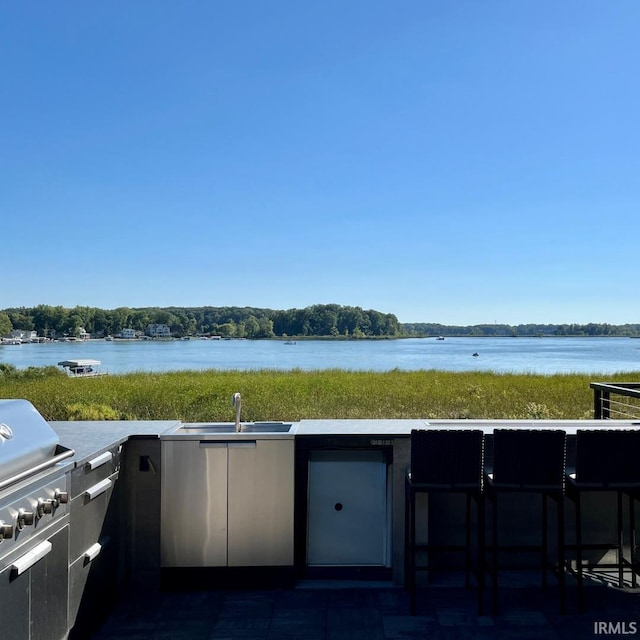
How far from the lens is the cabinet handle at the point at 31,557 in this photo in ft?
5.35

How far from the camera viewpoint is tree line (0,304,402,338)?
61.2 meters

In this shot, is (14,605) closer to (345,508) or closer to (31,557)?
(31,557)

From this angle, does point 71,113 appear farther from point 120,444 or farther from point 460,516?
point 460,516

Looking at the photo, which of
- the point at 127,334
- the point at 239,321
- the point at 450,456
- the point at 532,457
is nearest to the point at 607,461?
the point at 532,457

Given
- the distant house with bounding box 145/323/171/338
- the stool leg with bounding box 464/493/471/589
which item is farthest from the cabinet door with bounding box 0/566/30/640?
the distant house with bounding box 145/323/171/338

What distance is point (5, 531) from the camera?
1.54 metres

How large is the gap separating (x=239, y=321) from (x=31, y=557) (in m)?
68.8

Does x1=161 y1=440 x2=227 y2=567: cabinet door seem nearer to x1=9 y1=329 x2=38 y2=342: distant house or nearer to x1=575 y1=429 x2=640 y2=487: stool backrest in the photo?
x1=575 y1=429 x2=640 y2=487: stool backrest

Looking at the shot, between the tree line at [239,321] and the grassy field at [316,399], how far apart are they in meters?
47.0

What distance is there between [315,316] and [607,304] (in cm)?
4101

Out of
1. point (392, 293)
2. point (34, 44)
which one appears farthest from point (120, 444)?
point (392, 293)

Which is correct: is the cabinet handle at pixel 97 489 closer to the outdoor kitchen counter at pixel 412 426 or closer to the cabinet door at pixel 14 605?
the cabinet door at pixel 14 605

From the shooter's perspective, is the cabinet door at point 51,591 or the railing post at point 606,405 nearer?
the cabinet door at point 51,591

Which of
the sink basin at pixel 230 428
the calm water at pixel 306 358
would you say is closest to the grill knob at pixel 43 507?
the sink basin at pixel 230 428
